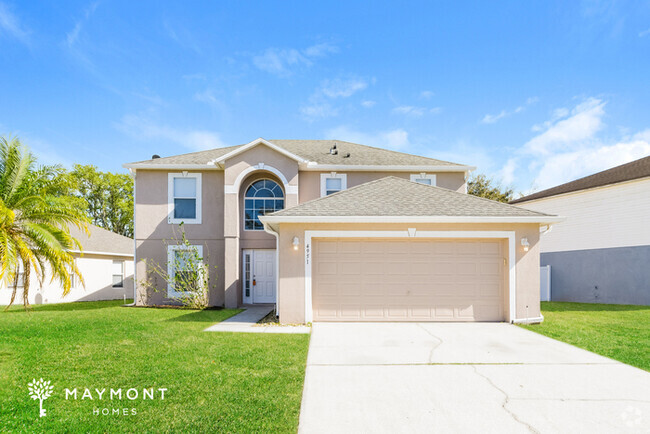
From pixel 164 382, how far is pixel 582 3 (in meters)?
14.7

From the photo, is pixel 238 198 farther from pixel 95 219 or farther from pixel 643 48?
pixel 95 219

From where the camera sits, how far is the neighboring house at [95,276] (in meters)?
15.7

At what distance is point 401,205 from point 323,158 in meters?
5.54

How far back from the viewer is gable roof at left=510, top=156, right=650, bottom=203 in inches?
564

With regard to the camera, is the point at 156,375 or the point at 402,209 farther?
the point at 402,209

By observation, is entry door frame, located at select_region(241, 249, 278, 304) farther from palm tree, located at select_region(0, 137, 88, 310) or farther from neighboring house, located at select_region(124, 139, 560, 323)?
palm tree, located at select_region(0, 137, 88, 310)

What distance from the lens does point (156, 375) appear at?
4816 mm

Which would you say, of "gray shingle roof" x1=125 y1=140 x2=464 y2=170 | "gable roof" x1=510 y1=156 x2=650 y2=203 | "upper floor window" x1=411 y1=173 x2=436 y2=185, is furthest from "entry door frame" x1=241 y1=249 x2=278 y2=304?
"gable roof" x1=510 y1=156 x2=650 y2=203

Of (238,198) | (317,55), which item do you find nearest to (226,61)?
(317,55)

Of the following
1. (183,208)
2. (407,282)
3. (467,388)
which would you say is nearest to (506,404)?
(467,388)

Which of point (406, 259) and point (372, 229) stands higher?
point (372, 229)

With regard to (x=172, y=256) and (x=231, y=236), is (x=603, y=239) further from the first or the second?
(x=172, y=256)

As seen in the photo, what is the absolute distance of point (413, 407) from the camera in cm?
392

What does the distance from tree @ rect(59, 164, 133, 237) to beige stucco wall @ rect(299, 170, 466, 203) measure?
2653 centimetres
